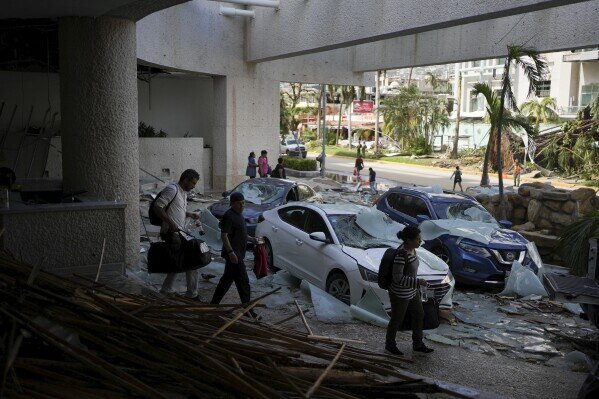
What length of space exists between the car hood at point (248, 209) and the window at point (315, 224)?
10.8ft

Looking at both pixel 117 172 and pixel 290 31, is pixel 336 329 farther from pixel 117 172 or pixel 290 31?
pixel 290 31

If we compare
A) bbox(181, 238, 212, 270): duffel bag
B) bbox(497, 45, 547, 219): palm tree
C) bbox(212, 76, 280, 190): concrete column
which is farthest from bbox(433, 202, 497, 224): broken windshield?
bbox(212, 76, 280, 190): concrete column

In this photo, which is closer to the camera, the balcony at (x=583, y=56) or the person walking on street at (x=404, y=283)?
the person walking on street at (x=404, y=283)

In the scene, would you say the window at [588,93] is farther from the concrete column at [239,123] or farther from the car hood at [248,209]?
the car hood at [248,209]

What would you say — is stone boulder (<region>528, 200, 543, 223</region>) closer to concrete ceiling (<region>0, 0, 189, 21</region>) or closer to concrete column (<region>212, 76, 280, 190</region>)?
concrete column (<region>212, 76, 280, 190</region>)

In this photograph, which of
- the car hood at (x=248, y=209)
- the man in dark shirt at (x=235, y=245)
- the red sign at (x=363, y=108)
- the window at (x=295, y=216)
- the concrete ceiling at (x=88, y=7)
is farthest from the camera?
the red sign at (x=363, y=108)

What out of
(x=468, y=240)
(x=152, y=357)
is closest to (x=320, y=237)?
(x=468, y=240)

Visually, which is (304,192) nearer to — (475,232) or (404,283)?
(475,232)

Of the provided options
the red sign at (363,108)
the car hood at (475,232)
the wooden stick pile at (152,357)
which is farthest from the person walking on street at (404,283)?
the red sign at (363,108)

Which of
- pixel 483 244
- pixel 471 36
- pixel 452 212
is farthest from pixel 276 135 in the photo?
pixel 483 244

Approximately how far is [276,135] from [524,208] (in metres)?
10.4

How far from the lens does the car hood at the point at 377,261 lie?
29.8ft

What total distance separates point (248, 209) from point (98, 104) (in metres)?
5.20

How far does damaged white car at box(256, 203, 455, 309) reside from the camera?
29.7 ft
